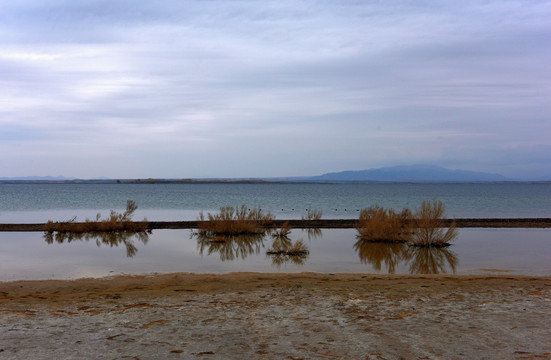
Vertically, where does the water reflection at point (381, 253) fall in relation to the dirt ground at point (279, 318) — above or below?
above

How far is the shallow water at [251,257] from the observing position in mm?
11953

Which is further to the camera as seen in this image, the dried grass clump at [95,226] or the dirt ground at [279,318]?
the dried grass clump at [95,226]

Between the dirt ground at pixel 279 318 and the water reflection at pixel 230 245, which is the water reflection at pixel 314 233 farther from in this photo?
the dirt ground at pixel 279 318

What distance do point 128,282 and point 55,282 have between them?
1401mm

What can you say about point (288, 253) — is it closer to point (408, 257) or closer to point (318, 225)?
point (408, 257)

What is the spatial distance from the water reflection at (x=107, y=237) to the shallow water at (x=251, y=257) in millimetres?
67

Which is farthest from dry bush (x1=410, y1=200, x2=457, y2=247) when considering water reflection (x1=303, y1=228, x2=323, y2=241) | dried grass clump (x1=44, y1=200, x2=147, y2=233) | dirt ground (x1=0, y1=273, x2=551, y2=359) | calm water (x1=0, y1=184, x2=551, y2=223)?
calm water (x1=0, y1=184, x2=551, y2=223)

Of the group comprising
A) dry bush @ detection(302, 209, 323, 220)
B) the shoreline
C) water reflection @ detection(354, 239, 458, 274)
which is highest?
dry bush @ detection(302, 209, 323, 220)

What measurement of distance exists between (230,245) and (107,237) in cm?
537

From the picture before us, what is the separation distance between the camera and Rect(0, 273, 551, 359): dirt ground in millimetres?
5309

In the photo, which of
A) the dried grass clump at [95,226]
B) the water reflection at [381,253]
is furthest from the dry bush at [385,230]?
the dried grass clump at [95,226]

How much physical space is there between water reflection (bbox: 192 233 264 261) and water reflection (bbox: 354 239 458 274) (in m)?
3.32

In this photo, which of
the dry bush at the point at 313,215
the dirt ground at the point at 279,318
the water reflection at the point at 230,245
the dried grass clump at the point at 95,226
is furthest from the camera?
the dry bush at the point at 313,215

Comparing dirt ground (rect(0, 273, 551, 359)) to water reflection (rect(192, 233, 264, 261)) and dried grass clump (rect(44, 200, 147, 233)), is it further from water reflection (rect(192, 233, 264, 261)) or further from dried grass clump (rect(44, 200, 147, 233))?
dried grass clump (rect(44, 200, 147, 233))
